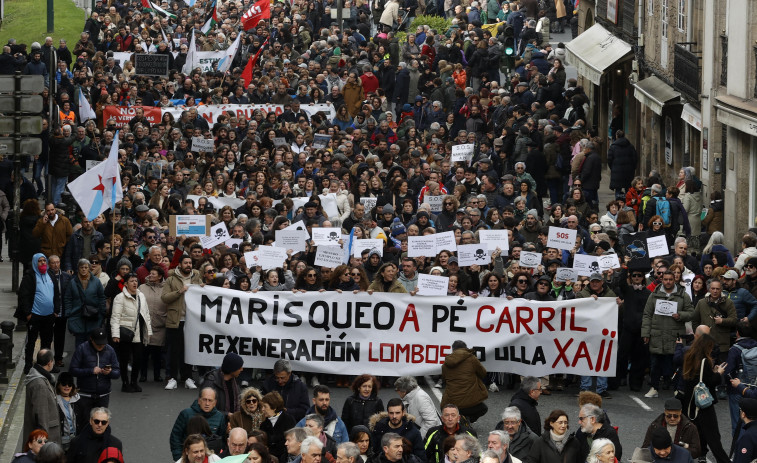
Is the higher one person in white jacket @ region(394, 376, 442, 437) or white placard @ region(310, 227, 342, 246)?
white placard @ region(310, 227, 342, 246)

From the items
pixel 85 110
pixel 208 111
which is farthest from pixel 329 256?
pixel 208 111

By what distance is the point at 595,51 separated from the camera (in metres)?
38.1

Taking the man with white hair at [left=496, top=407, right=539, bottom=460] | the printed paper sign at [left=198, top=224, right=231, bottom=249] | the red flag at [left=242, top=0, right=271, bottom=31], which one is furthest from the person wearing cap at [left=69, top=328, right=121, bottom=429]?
the red flag at [left=242, top=0, right=271, bottom=31]

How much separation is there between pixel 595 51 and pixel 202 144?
12.4 meters

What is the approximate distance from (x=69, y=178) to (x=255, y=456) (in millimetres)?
17808

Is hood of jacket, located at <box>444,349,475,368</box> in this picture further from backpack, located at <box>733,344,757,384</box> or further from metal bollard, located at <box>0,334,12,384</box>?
metal bollard, located at <box>0,334,12,384</box>

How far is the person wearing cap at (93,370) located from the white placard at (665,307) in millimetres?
6421

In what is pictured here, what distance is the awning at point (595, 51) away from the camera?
36375mm

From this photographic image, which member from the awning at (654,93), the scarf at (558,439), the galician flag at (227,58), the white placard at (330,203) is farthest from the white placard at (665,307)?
the galician flag at (227,58)

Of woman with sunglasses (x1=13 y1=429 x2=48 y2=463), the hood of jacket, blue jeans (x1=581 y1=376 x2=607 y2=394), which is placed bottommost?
blue jeans (x1=581 y1=376 x2=607 y2=394)

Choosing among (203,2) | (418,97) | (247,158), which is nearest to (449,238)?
(247,158)

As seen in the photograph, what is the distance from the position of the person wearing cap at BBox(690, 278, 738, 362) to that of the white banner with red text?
50.4ft

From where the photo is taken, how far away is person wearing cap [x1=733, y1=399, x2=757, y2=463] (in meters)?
14.5

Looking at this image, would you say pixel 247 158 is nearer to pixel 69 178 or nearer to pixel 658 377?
pixel 69 178
